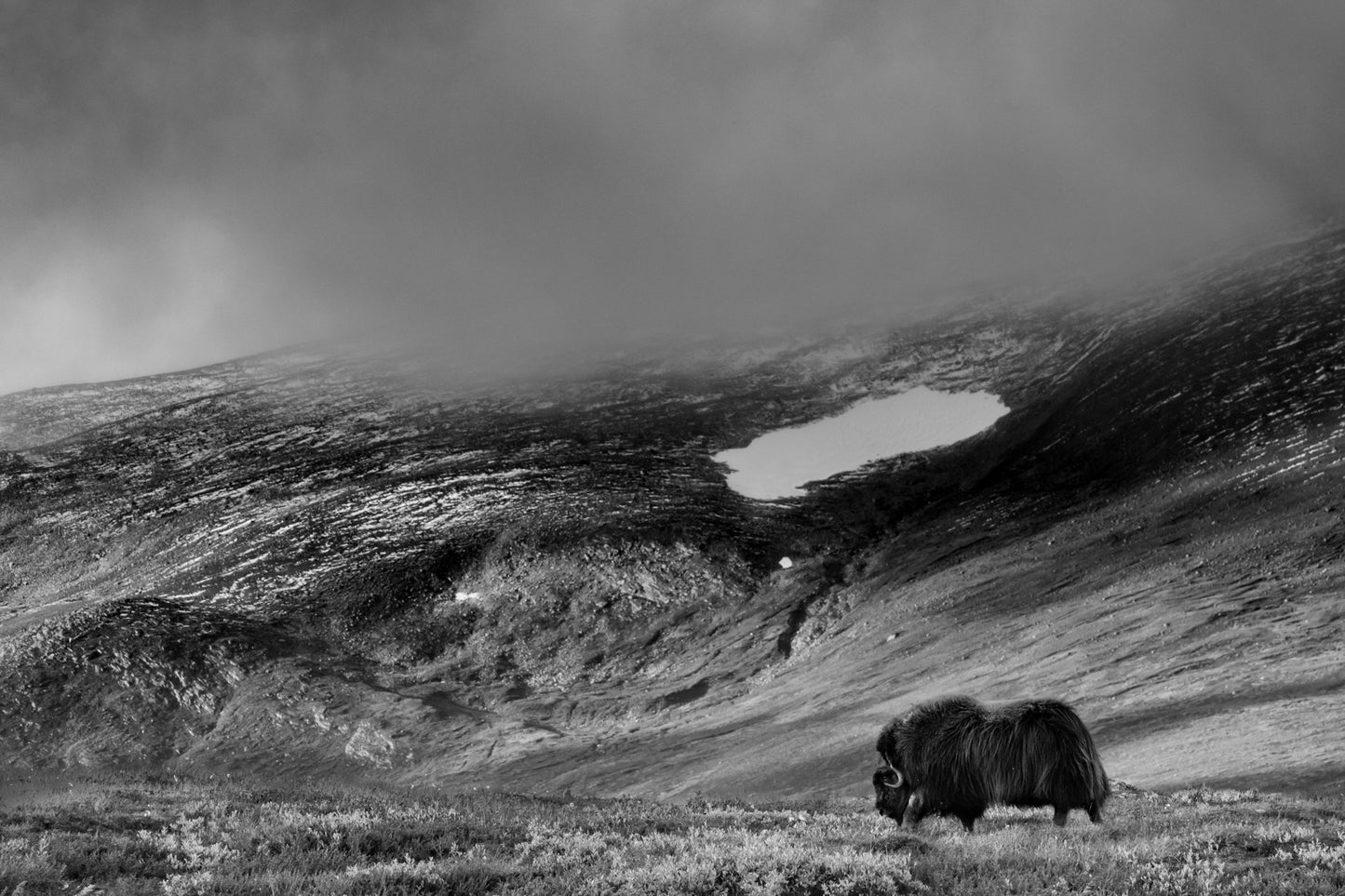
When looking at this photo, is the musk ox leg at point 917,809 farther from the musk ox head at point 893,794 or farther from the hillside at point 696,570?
the hillside at point 696,570

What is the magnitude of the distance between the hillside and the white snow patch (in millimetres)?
2398

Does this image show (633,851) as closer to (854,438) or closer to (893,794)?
(893,794)

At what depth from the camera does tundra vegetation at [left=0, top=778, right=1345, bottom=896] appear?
1096 cm

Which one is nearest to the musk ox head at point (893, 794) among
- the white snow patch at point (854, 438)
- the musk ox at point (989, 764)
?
the musk ox at point (989, 764)

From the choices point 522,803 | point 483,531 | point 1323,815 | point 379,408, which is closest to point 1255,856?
point 1323,815

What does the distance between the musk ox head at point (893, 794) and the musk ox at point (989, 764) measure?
15 mm

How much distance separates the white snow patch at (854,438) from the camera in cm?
8944

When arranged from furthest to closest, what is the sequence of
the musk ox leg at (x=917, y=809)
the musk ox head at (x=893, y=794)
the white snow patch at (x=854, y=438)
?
the white snow patch at (x=854, y=438)
the musk ox head at (x=893, y=794)
the musk ox leg at (x=917, y=809)

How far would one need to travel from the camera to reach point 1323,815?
685 inches

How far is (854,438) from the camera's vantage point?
97.0 m

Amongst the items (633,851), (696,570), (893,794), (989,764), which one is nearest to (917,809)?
(893,794)

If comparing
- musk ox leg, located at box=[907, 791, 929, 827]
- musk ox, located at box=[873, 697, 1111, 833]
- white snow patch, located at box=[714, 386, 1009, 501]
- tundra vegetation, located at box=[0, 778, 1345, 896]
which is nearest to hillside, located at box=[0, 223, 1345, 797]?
white snow patch, located at box=[714, 386, 1009, 501]

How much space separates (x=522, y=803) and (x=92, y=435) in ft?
356

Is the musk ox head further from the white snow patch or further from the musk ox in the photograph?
the white snow patch
